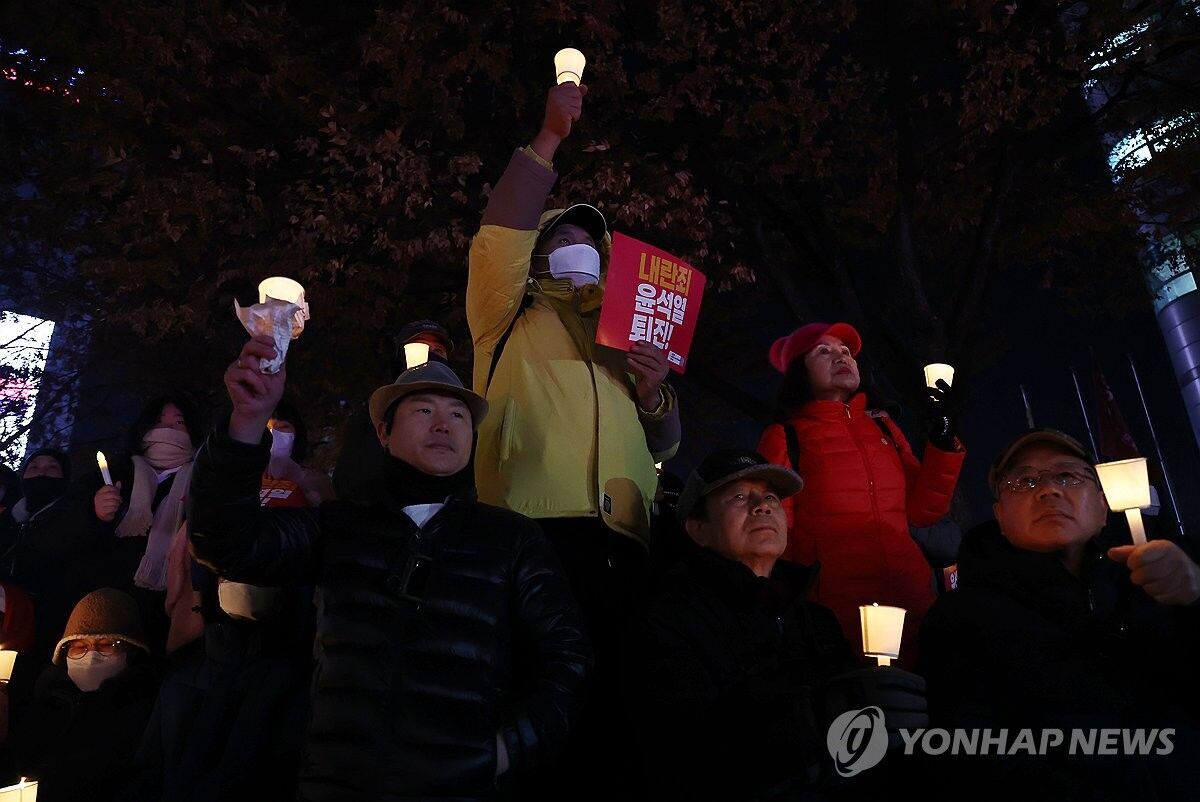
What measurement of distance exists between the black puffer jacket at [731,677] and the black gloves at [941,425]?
119 cm

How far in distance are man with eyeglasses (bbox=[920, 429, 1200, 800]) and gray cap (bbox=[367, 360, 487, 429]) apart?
6.13 feet

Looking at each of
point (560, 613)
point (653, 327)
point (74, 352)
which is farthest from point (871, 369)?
point (74, 352)

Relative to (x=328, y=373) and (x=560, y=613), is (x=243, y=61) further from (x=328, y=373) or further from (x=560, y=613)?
(x=560, y=613)

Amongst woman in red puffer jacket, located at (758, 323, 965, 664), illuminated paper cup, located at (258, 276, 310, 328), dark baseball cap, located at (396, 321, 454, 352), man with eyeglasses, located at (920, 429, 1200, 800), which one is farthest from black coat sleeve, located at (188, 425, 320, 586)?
dark baseball cap, located at (396, 321, 454, 352)

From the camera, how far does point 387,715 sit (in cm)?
255

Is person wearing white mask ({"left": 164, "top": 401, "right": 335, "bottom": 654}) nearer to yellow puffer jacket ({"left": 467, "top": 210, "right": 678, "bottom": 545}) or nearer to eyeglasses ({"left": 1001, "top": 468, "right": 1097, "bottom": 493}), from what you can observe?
yellow puffer jacket ({"left": 467, "top": 210, "right": 678, "bottom": 545})

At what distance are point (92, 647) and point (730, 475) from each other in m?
3.50

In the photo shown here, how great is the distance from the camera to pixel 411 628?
8.80 ft

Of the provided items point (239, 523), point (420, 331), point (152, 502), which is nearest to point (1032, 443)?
point (239, 523)

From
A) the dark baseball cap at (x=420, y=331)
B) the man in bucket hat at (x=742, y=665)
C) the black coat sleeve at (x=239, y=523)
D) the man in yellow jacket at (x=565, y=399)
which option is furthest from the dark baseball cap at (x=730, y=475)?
the dark baseball cap at (x=420, y=331)

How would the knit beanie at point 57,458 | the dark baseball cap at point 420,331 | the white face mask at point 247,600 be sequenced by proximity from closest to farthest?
the white face mask at point 247,600 < the dark baseball cap at point 420,331 < the knit beanie at point 57,458

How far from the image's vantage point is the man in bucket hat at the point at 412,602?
2.50 meters

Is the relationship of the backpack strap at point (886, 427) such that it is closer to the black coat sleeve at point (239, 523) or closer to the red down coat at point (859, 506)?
the red down coat at point (859, 506)

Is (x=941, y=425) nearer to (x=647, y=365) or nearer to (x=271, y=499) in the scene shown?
(x=647, y=365)
